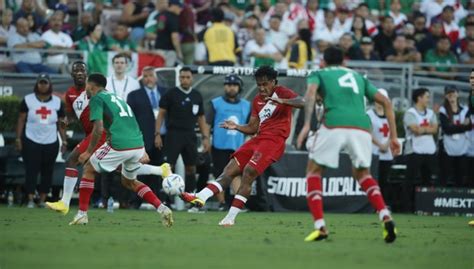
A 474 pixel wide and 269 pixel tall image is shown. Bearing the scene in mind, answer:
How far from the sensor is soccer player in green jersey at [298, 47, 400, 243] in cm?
1305

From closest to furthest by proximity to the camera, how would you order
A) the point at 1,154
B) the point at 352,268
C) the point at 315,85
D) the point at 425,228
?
the point at 352,268 < the point at 315,85 < the point at 425,228 < the point at 1,154

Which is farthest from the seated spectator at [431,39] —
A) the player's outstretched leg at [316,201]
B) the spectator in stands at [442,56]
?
the player's outstretched leg at [316,201]

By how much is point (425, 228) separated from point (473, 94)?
126 inches

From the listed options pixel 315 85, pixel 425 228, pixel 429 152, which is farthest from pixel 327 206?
pixel 315 85

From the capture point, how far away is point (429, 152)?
23.2 meters

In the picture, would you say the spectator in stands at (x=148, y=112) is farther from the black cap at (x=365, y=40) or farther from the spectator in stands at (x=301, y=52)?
the black cap at (x=365, y=40)

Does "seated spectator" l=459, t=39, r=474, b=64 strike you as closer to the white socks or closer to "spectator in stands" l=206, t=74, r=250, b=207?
"spectator in stands" l=206, t=74, r=250, b=207

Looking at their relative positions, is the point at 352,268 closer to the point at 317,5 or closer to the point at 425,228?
the point at 425,228

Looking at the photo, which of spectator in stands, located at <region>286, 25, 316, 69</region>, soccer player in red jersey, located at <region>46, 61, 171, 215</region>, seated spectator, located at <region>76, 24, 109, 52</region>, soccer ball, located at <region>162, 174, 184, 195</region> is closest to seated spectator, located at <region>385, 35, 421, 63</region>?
spectator in stands, located at <region>286, 25, 316, 69</region>

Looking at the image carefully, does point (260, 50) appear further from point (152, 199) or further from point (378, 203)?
point (378, 203)

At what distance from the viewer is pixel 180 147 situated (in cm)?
2173

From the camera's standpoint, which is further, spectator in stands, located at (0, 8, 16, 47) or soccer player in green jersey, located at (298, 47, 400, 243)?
spectator in stands, located at (0, 8, 16, 47)

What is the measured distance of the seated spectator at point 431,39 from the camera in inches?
1130

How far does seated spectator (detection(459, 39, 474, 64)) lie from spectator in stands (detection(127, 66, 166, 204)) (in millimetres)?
9368
